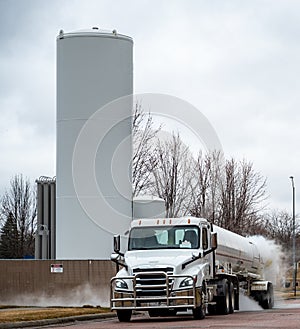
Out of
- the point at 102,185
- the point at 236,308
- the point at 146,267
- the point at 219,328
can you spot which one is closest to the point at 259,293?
the point at 236,308

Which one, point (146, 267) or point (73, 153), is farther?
point (73, 153)

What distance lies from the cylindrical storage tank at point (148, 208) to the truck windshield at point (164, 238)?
11613 mm

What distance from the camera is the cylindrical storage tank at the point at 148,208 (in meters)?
40.9

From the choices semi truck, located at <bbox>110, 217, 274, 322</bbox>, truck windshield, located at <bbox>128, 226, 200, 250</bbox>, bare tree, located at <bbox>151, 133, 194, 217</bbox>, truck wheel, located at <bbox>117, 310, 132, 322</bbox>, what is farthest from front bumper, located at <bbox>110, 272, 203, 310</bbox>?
bare tree, located at <bbox>151, 133, 194, 217</bbox>

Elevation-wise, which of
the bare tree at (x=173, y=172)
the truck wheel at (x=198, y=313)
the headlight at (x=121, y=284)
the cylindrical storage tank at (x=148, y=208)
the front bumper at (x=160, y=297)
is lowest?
the truck wheel at (x=198, y=313)

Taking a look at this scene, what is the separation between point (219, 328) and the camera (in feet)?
69.9

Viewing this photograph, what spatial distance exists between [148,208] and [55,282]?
5389 mm

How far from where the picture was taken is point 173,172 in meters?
50.8

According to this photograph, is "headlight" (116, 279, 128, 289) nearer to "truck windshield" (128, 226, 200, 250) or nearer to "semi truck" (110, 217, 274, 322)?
"semi truck" (110, 217, 274, 322)

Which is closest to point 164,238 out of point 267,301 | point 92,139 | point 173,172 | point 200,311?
point 200,311

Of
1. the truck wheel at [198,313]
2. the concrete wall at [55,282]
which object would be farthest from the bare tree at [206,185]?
the truck wheel at [198,313]

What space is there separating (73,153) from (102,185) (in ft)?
5.73

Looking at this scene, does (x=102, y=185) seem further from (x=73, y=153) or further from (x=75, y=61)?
(x=75, y=61)

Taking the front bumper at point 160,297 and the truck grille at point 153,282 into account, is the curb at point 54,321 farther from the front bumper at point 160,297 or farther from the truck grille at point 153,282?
the truck grille at point 153,282
